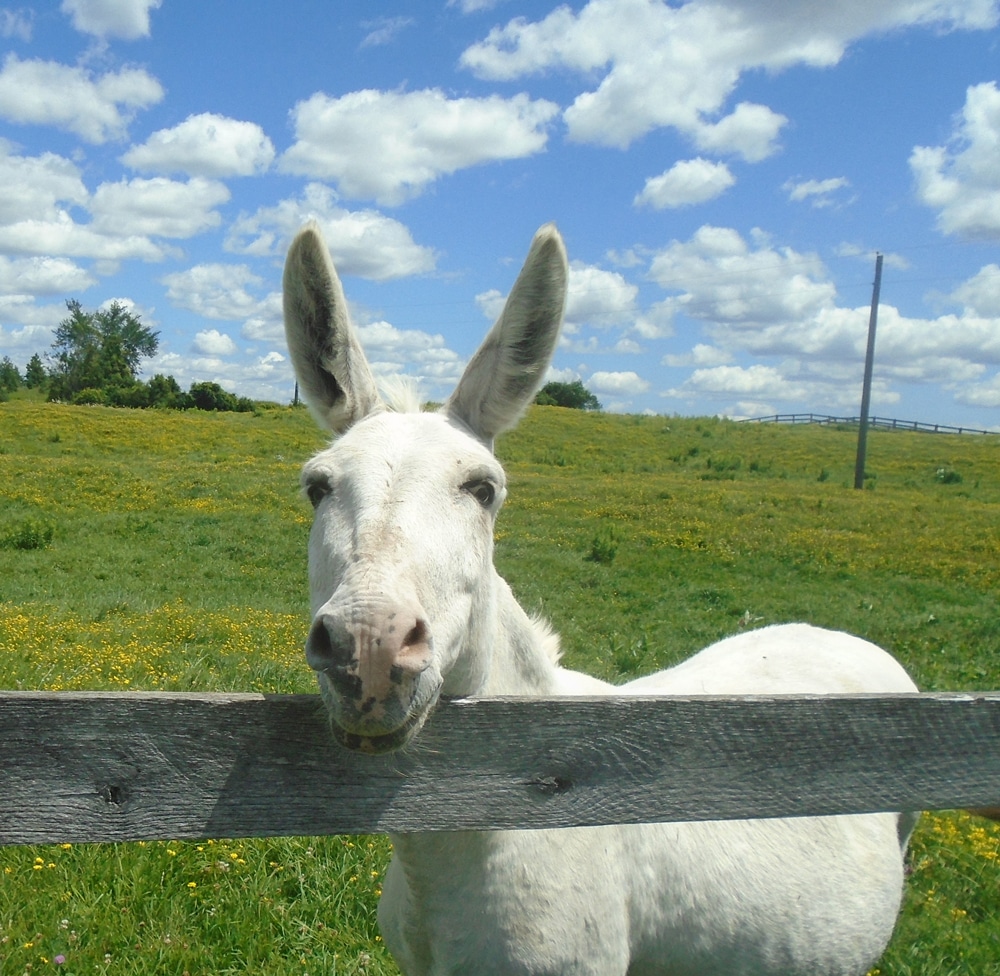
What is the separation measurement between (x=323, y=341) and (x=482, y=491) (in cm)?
87

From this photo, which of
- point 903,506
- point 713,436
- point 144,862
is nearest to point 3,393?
point 713,436

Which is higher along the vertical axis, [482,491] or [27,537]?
[482,491]

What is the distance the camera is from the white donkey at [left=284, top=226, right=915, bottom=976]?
178 centimetres

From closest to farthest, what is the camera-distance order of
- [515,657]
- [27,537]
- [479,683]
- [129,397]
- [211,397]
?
1. [479,683]
2. [515,657]
3. [27,537]
4. [211,397]
5. [129,397]

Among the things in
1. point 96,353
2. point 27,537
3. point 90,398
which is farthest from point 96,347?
point 27,537

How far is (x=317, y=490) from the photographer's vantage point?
2.47m

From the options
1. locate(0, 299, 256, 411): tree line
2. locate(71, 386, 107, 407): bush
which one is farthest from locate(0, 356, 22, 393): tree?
locate(71, 386, 107, 407): bush

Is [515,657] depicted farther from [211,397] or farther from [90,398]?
[90,398]

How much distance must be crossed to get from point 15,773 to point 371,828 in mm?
755

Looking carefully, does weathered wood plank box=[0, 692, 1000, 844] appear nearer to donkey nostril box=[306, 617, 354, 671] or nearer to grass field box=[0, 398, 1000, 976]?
donkey nostril box=[306, 617, 354, 671]

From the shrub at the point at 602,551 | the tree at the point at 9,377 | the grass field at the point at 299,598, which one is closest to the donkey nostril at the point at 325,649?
the grass field at the point at 299,598

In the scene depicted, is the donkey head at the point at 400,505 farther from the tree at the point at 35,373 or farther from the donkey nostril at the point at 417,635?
the tree at the point at 35,373

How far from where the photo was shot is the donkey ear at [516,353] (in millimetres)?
2689

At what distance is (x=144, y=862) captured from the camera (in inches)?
161
